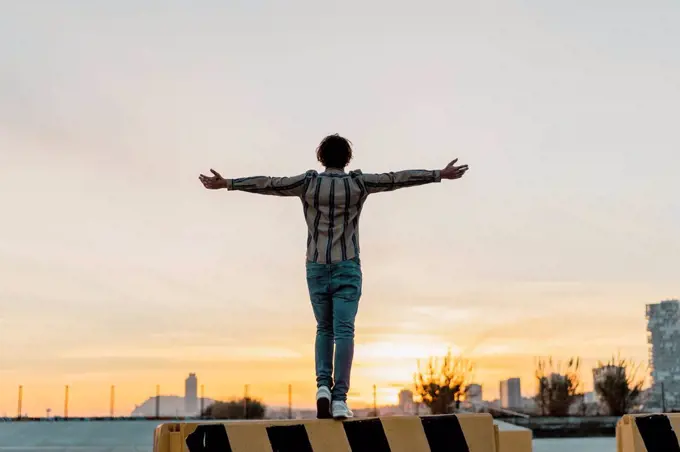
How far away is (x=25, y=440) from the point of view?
54.6 ft

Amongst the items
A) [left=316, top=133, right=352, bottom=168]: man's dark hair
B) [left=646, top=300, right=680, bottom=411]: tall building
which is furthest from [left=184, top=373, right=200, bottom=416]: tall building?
[left=646, top=300, right=680, bottom=411]: tall building

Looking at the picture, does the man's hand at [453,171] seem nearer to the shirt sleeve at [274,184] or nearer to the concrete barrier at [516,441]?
the shirt sleeve at [274,184]

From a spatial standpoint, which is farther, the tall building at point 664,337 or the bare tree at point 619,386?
the tall building at point 664,337

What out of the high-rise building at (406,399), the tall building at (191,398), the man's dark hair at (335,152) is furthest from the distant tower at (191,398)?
the man's dark hair at (335,152)

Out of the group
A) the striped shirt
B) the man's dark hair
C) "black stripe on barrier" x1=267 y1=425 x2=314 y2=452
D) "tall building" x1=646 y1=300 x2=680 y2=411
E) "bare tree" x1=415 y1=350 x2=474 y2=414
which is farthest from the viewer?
"tall building" x1=646 y1=300 x2=680 y2=411

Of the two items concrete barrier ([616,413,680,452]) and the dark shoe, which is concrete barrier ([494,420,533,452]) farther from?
the dark shoe

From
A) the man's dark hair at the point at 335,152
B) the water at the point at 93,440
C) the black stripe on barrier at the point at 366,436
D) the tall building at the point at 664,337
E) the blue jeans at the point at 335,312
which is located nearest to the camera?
the black stripe on barrier at the point at 366,436

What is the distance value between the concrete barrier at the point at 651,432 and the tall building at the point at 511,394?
90.7 feet

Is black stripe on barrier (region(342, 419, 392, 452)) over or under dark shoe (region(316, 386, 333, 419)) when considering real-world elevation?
under

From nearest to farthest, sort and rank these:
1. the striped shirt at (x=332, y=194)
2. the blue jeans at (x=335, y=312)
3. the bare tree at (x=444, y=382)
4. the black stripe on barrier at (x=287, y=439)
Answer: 1. the black stripe on barrier at (x=287, y=439)
2. the blue jeans at (x=335, y=312)
3. the striped shirt at (x=332, y=194)
4. the bare tree at (x=444, y=382)

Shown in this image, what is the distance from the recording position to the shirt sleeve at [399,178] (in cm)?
508

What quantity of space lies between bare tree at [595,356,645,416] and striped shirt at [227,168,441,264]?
26049 millimetres

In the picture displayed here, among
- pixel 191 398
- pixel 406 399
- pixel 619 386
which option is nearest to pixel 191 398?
pixel 191 398

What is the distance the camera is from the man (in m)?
4.94
